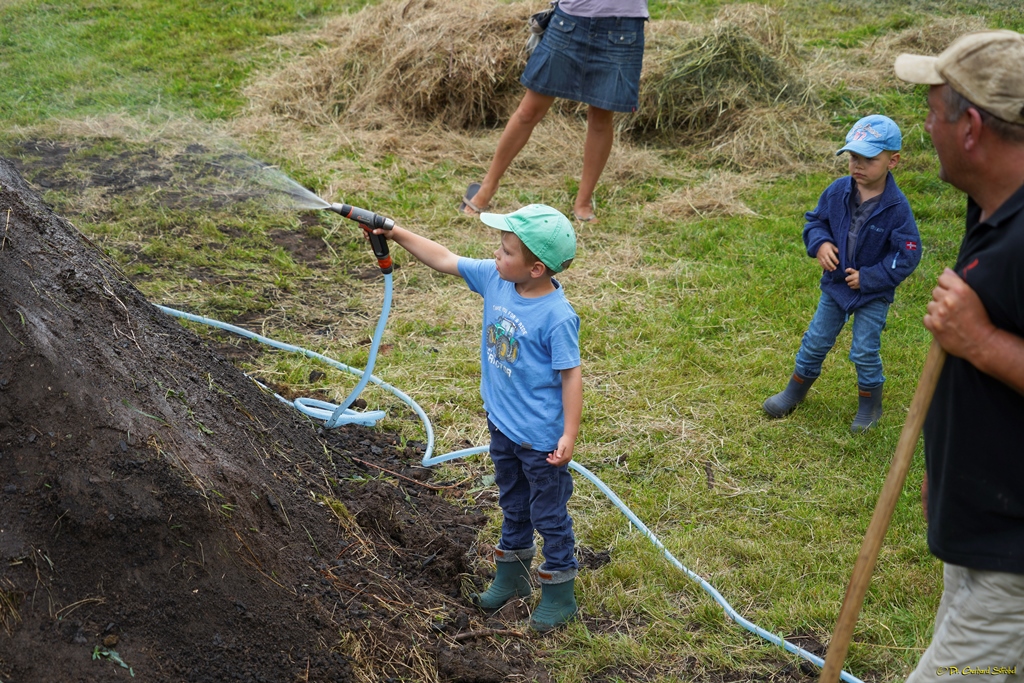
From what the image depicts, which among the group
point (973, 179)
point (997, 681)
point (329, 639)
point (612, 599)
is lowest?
point (612, 599)

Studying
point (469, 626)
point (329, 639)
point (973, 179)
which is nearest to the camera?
point (973, 179)

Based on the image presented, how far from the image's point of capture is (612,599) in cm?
341

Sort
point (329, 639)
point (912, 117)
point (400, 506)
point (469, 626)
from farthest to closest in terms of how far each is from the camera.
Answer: point (912, 117), point (400, 506), point (469, 626), point (329, 639)

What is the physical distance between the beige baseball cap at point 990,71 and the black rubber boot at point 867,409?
268cm

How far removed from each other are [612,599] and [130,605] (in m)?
1.72

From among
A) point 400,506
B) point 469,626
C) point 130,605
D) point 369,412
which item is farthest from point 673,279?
point 130,605

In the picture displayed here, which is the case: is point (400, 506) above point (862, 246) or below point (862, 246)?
below

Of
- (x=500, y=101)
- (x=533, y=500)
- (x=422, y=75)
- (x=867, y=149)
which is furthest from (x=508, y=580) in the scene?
(x=422, y=75)

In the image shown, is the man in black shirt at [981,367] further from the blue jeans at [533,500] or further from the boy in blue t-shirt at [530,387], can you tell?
the blue jeans at [533,500]

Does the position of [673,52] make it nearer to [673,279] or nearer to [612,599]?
[673,279]

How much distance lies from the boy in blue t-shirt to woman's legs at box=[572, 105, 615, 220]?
3531 millimetres

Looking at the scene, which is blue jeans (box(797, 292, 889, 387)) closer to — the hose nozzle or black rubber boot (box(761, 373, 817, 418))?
black rubber boot (box(761, 373, 817, 418))

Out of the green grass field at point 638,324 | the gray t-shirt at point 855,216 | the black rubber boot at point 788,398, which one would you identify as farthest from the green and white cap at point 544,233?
the black rubber boot at point 788,398

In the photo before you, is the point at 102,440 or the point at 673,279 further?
the point at 673,279
